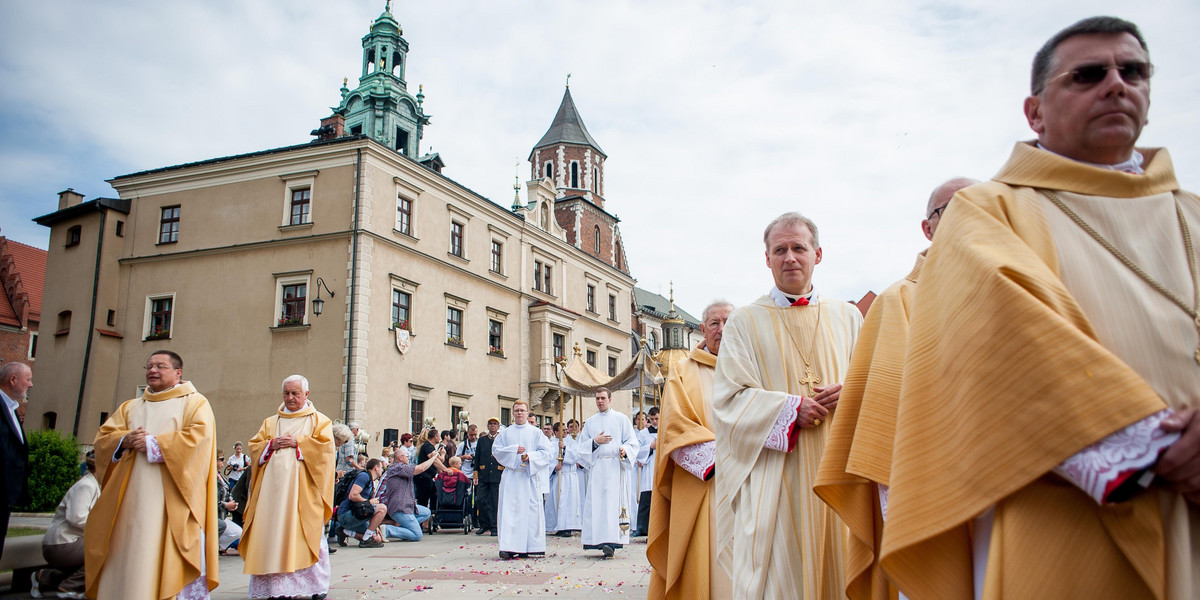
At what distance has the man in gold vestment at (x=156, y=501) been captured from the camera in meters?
6.06

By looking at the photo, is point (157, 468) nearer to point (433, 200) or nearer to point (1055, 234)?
point (1055, 234)

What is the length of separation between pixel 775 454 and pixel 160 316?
30.5 metres

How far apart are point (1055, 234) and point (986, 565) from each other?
80cm

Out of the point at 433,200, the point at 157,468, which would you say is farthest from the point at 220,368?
the point at 157,468

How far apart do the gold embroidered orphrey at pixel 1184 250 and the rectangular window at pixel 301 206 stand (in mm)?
28878

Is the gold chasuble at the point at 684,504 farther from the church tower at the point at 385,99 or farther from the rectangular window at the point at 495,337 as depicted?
the church tower at the point at 385,99

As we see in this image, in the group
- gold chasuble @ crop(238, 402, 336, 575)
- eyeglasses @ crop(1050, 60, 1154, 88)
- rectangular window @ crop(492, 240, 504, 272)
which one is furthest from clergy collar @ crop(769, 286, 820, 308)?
rectangular window @ crop(492, 240, 504, 272)

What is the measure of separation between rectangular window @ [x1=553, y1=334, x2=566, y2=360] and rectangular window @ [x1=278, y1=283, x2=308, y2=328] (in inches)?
488

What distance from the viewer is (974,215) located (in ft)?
6.54

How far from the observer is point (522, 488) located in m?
11.5

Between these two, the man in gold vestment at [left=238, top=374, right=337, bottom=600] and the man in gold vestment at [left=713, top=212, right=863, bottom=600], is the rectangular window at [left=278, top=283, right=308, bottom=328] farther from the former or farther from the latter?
the man in gold vestment at [left=713, top=212, right=863, bottom=600]

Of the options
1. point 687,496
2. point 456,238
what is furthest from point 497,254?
point 687,496

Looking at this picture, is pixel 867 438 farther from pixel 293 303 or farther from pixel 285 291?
pixel 285 291

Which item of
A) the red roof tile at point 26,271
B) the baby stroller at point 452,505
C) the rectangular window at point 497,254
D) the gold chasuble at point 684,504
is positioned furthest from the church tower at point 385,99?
the gold chasuble at point 684,504
